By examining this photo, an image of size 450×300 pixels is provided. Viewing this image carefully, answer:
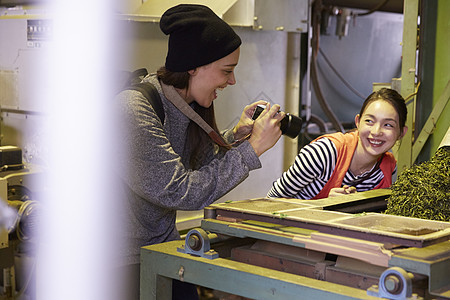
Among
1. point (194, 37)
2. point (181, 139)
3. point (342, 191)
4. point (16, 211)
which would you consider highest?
point (194, 37)

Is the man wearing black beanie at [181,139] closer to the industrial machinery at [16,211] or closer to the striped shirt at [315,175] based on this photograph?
the striped shirt at [315,175]

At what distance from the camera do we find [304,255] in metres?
1.23

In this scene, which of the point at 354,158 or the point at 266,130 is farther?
the point at 354,158

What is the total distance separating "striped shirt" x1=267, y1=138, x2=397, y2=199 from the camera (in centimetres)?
186

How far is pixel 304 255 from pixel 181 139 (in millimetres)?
517

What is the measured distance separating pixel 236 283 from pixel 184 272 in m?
0.13

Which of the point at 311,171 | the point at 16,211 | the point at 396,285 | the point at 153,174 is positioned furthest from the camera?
the point at 16,211

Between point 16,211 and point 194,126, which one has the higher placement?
point 194,126

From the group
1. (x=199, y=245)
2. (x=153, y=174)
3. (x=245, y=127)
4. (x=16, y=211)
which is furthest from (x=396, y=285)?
(x=16, y=211)

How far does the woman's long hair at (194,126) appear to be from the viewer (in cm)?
156

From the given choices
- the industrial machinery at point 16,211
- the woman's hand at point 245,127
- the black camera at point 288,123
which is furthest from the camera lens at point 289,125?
the industrial machinery at point 16,211

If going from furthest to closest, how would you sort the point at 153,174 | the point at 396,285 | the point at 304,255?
the point at 153,174 → the point at 304,255 → the point at 396,285

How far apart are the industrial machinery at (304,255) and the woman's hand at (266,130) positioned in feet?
0.52

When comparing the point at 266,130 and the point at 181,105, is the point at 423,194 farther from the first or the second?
the point at 181,105
